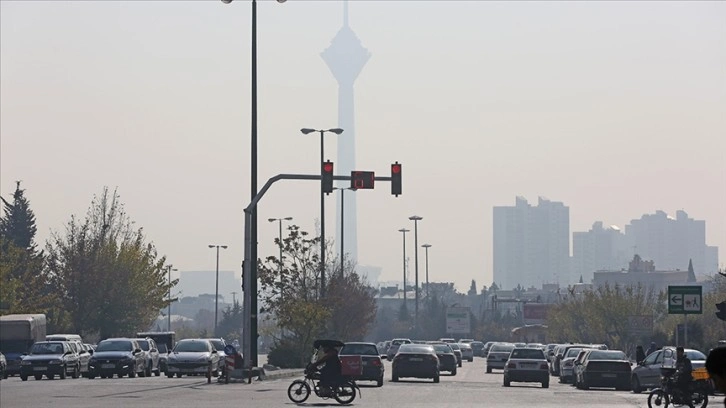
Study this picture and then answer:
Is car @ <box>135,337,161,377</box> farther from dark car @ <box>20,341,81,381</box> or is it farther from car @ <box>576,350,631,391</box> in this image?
car @ <box>576,350,631,391</box>

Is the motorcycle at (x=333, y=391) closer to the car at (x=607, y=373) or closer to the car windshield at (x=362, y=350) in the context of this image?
the car windshield at (x=362, y=350)

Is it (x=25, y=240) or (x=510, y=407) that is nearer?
(x=510, y=407)

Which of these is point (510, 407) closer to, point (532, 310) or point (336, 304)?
point (336, 304)

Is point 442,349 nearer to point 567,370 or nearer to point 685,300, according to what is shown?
point 567,370

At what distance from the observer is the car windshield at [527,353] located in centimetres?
4760

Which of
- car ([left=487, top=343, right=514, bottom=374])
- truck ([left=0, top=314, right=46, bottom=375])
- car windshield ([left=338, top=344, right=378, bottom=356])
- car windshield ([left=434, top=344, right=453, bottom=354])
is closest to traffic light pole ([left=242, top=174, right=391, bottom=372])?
car windshield ([left=338, top=344, right=378, bottom=356])

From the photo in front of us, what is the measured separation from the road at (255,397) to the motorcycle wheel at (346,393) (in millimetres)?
362

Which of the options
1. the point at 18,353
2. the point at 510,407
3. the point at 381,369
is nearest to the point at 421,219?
the point at 18,353

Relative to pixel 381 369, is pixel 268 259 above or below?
above

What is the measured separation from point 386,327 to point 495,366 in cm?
11598

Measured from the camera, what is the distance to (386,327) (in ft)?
607

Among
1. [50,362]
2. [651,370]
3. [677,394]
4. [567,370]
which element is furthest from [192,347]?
[677,394]

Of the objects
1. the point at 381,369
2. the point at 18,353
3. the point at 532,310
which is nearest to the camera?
the point at 381,369

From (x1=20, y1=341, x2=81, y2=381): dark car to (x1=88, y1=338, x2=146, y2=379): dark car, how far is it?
100cm
